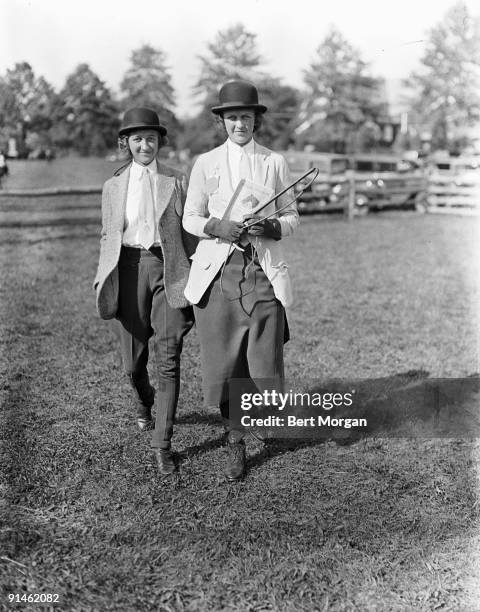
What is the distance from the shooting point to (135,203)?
396 cm

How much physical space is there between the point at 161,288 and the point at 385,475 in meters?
1.61

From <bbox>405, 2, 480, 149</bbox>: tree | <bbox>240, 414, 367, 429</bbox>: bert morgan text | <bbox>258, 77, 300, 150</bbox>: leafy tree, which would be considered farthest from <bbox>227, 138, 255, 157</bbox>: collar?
<bbox>258, 77, 300, 150</bbox>: leafy tree

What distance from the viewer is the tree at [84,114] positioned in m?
6.82

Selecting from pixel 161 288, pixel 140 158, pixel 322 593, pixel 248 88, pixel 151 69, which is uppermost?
pixel 151 69

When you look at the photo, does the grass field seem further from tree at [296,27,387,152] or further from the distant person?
tree at [296,27,387,152]

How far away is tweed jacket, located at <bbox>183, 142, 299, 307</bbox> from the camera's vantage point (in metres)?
3.70

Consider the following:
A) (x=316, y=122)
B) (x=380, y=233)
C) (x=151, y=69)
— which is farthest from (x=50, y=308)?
(x=316, y=122)

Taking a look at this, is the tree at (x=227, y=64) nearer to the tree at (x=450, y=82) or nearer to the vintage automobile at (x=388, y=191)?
the tree at (x=450, y=82)

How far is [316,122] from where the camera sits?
27359 mm

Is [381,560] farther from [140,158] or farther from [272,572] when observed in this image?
[140,158]

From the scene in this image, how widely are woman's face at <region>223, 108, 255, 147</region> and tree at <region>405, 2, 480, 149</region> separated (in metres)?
5.02

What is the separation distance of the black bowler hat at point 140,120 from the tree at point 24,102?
1798 millimetres

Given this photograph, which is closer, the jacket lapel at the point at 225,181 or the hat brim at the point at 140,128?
the jacket lapel at the point at 225,181

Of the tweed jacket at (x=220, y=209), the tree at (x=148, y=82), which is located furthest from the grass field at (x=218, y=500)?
the tree at (x=148, y=82)
